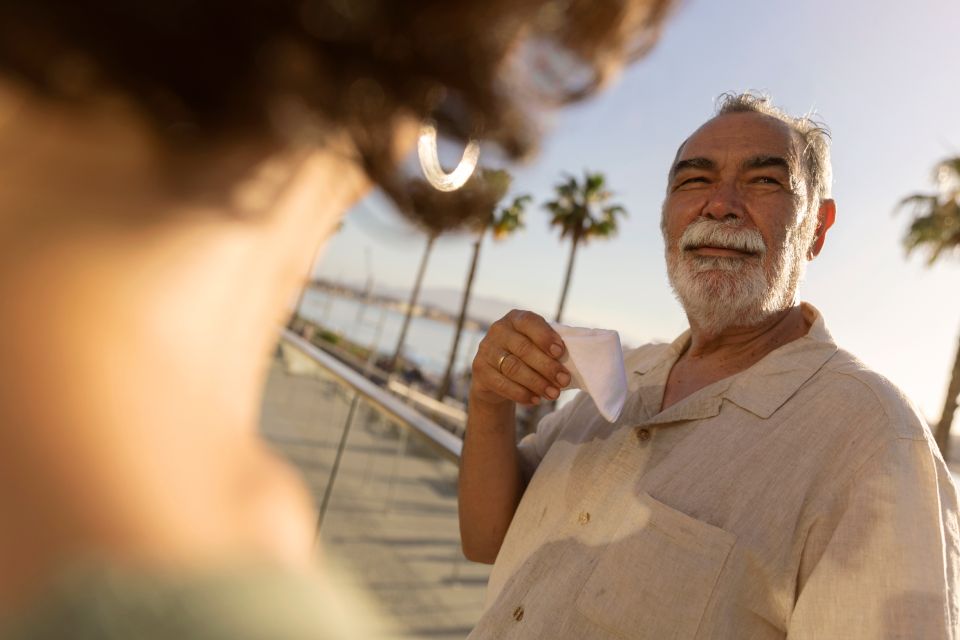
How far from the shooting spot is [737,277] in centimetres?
193

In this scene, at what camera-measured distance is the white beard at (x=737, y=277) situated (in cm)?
189

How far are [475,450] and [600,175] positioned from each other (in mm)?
20595

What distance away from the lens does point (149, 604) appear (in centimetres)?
42

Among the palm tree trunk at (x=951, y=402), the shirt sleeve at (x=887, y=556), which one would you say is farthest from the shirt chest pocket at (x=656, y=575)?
the palm tree trunk at (x=951, y=402)

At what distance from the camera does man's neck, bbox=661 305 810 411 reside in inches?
74.2

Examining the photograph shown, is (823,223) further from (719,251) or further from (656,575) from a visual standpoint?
(656,575)

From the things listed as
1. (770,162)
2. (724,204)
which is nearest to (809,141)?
(770,162)

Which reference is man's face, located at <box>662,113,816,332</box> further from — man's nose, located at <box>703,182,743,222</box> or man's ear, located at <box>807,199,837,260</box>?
man's ear, located at <box>807,199,837,260</box>

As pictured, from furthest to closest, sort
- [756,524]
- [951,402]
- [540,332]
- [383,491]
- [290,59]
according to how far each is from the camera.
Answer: [951,402]
[383,491]
[540,332]
[756,524]
[290,59]

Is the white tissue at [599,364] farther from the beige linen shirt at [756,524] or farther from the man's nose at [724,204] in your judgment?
the man's nose at [724,204]

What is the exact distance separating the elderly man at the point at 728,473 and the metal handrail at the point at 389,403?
30 centimetres

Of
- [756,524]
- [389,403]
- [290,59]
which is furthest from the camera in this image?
[389,403]

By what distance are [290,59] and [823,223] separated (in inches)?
88.7

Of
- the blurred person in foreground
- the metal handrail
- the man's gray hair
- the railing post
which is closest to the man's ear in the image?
the man's gray hair
